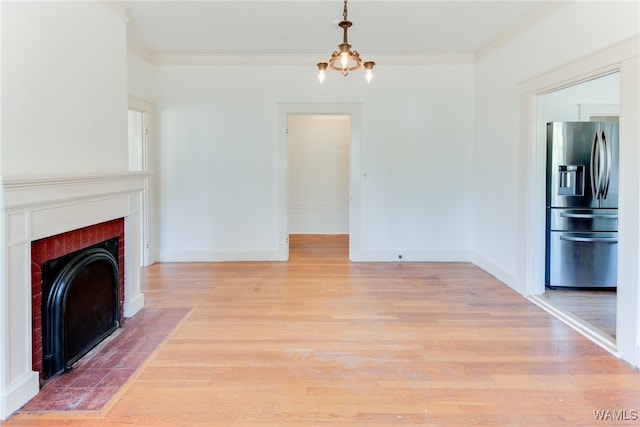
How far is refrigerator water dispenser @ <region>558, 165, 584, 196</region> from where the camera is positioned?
13.1 feet

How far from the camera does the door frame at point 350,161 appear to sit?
17.9 ft

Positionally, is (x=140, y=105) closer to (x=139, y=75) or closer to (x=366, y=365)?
(x=139, y=75)

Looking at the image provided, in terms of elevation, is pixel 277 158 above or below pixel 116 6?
below

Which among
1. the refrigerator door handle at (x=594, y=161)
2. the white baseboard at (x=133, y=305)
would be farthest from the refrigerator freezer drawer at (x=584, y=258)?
the white baseboard at (x=133, y=305)

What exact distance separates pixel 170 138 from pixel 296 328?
3.44 m

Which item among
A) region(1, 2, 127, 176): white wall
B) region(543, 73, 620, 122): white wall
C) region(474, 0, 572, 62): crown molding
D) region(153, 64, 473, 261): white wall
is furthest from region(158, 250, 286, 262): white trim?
region(543, 73, 620, 122): white wall

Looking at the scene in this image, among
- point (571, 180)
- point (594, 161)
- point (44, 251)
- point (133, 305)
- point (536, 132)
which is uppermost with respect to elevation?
point (536, 132)

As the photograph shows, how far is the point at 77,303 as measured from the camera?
2.60 metres

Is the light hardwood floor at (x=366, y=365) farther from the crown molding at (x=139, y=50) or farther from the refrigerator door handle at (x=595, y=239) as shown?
the crown molding at (x=139, y=50)

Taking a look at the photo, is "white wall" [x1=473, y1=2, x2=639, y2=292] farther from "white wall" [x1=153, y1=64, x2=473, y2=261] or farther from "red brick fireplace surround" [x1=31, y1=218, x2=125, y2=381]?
"red brick fireplace surround" [x1=31, y1=218, x2=125, y2=381]

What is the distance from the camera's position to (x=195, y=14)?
3975mm

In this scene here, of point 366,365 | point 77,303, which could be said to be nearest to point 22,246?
point 77,303

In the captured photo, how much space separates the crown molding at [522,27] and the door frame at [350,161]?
1660mm

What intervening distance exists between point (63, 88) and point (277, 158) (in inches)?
122
